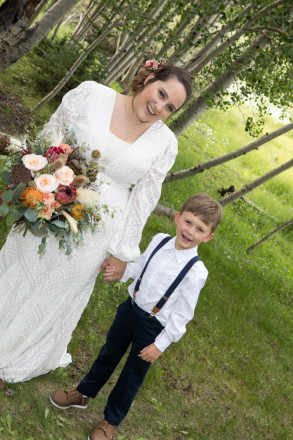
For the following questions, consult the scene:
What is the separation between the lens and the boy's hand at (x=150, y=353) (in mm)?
3641

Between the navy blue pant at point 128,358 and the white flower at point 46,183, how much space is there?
1134 mm

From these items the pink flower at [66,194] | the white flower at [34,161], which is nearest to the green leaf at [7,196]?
the white flower at [34,161]

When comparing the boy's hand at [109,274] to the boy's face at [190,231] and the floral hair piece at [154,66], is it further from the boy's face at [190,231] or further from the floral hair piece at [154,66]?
the floral hair piece at [154,66]

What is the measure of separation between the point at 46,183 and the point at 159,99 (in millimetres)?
1046

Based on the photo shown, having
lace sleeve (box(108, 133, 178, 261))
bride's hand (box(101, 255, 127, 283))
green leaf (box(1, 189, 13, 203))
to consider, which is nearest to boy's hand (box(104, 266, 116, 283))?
bride's hand (box(101, 255, 127, 283))

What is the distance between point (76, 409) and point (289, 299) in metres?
6.02

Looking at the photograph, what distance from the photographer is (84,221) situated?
3.47 meters

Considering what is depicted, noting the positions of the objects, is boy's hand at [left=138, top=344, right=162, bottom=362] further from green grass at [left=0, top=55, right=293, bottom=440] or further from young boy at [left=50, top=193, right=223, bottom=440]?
green grass at [left=0, top=55, right=293, bottom=440]

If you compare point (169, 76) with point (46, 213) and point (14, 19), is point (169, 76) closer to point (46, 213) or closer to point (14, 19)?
point (46, 213)

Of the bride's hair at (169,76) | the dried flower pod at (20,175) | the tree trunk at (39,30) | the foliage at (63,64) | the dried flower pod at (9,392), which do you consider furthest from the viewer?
the foliage at (63,64)

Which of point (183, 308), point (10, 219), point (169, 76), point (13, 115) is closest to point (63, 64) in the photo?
point (13, 115)

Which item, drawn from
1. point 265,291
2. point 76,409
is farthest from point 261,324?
point 76,409

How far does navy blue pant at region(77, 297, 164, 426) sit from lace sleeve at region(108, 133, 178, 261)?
43 centimetres

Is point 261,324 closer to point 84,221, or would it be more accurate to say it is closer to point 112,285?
point 112,285
